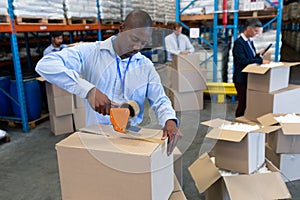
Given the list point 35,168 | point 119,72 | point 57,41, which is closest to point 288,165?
point 119,72

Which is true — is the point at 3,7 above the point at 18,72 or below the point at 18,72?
above

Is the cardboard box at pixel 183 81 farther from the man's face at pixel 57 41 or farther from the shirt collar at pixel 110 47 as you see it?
the man's face at pixel 57 41

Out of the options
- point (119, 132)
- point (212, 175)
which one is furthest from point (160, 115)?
point (212, 175)

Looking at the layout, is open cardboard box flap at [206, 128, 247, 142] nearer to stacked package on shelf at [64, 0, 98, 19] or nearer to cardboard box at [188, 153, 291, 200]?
cardboard box at [188, 153, 291, 200]

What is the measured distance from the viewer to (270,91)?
10.5ft

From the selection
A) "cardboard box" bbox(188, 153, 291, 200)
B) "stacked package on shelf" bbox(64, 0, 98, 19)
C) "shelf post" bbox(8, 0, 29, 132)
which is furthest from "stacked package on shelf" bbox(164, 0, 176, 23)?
"cardboard box" bbox(188, 153, 291, 200)

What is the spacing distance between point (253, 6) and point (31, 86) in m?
3.93

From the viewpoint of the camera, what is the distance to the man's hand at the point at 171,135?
124 centimetres

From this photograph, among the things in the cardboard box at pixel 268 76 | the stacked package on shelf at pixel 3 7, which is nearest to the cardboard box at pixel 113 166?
the cardboard box at pixel 268 76

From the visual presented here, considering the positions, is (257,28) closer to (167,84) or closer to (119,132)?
(167,84)

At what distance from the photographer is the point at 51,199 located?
251 centimetres

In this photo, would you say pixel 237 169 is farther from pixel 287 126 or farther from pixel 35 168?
pixel 35 168

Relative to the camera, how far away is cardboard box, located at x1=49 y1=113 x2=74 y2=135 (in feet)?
13.4

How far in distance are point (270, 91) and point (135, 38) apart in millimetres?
2455
